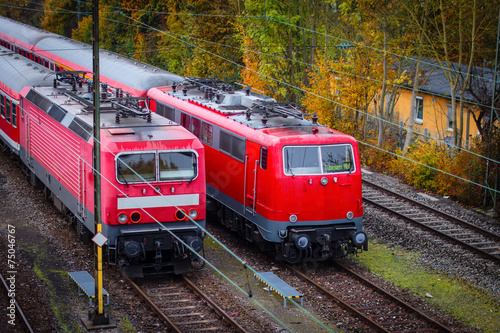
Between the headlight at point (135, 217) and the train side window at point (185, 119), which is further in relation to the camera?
the train side window at point (185, 119)

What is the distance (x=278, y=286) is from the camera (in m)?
13.9

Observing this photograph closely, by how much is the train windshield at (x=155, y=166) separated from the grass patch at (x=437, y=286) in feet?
16.5

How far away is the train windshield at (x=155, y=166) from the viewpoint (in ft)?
45.5

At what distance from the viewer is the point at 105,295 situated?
43.3 feet

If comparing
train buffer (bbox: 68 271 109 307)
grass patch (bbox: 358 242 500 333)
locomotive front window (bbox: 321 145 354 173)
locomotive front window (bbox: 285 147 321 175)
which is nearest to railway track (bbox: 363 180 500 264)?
grass patch (bbox: 358 242 500 333)

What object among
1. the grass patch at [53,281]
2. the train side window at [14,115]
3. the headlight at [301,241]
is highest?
the train side window at [14,115]

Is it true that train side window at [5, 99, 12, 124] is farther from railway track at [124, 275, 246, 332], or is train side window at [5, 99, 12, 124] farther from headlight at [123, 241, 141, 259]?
headlight at [123, 241, 141, 259]

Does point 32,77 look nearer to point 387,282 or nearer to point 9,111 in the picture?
point 9,111

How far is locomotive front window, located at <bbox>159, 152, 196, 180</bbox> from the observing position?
1423 centimetres

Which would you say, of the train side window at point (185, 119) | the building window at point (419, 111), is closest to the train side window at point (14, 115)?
the train side window at point (185, 119)

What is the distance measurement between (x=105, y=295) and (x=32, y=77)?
10783mm

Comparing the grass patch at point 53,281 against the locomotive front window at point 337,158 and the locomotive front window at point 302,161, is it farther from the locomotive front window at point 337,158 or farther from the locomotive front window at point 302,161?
the locomotive front window at point 337,158

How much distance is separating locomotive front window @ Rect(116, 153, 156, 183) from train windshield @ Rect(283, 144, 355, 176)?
2.93 metres

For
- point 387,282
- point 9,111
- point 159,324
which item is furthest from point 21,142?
point 387,282
